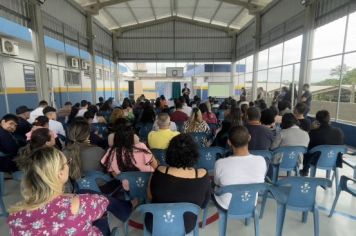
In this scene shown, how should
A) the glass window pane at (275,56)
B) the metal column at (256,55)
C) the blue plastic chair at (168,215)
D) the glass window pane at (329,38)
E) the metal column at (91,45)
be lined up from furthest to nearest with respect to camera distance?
1. the metal column at (256,55)
2. the metal column at (91,45)
3. the glass window pane at (275,56)
4. the glass window pane at (329,38)
5. the blue plastic chair at (168,215)

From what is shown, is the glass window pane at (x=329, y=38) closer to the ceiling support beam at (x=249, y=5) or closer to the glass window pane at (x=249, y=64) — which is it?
the ceiling support beam at (x=249, y=5)

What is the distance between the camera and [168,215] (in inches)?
61.6

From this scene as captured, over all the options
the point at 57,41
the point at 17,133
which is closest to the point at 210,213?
the point at 17,133

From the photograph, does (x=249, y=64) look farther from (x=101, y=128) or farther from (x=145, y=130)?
(x=101, y=128)

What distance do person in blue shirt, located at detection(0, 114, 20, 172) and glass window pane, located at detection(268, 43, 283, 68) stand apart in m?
8.61

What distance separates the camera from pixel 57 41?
7992 millimetres

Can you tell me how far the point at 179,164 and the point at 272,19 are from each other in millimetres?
9521

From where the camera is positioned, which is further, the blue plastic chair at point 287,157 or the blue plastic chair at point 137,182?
the blue plastic chair at point 287,157

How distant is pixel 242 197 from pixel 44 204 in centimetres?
142

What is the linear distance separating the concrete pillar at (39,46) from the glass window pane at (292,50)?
7.59 metres

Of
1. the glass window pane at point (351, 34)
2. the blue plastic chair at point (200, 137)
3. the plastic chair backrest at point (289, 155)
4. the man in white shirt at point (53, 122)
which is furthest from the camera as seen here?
the glass window pane at point (351, 34)

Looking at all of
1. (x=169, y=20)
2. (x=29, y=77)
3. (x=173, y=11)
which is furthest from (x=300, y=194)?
(x=169, y=20)

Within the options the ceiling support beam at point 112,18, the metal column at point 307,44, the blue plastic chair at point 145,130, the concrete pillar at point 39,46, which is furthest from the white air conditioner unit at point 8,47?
the metal column at point 307,44

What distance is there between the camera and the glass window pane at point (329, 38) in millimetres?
5781
